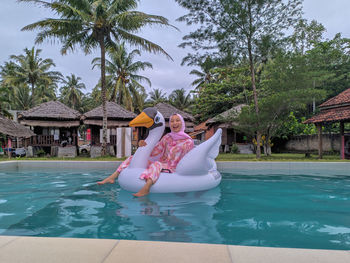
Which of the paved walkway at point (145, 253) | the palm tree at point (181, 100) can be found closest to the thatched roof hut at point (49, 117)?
the paved walkway at point (145, 253)

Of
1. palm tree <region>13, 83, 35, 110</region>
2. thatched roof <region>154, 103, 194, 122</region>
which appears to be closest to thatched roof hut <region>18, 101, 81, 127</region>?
thatched roof <region>154, 103, 194, 122</region>

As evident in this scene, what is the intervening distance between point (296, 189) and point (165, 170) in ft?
9.90

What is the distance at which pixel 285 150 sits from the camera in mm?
19406

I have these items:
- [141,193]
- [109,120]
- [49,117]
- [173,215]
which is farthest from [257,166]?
[49,117]

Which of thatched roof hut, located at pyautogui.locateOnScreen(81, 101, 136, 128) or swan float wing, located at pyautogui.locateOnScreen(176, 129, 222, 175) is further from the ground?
thatched roof hut, located at pyautogui.locateOnScreen(81, 101, 136, 128)

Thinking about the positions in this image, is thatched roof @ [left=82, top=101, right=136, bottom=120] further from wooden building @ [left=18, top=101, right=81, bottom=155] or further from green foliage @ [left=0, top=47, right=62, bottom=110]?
green foliage @ [left=0, top=47, right=62, bottom=110]

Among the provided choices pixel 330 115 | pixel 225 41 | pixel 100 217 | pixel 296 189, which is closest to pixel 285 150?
pixel 330 115

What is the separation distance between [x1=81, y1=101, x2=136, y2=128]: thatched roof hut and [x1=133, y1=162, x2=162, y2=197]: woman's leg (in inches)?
500

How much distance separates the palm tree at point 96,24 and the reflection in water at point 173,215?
1024 centimetres

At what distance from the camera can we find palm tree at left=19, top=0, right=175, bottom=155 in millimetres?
12953

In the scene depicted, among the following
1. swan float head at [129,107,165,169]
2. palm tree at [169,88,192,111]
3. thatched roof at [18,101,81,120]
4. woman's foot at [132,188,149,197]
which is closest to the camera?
woman's foot at [132,188,149,197]

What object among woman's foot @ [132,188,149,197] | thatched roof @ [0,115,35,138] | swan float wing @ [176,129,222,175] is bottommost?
woman's foot @ [132,188,149,197]

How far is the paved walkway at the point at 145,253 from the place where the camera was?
1.73 metres

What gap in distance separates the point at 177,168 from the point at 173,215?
4.08 ft
